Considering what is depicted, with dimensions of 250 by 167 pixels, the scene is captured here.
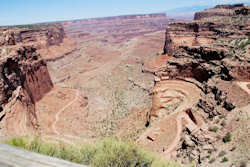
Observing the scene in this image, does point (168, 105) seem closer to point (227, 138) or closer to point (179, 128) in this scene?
point (179, 128)

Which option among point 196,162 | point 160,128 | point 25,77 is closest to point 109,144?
point 196,162

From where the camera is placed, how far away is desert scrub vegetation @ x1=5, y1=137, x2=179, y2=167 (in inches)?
245

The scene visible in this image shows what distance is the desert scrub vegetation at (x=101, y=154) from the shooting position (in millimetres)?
6216

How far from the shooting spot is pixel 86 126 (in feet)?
80.9

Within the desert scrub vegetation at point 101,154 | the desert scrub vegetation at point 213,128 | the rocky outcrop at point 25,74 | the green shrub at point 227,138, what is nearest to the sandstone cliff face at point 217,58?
the desert scrub vegetation at point 213,128

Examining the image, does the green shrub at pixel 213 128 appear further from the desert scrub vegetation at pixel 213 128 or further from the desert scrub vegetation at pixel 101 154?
the desert scrub vegetation at pixel 101 154

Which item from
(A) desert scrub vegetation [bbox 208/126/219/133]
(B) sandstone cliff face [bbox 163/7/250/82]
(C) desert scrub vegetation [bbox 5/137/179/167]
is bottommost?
(A) desert scrub vegetation [bbox 208/126/219/133]

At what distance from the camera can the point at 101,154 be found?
21.7ft

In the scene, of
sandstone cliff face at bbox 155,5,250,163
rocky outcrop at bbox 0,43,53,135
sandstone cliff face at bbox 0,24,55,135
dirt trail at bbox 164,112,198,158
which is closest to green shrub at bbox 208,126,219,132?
sandstone cliff face at bbox 155,5,250,163

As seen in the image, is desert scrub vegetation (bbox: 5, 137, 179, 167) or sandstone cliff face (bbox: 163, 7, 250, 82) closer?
desert scrub vegetation (bbox: 5, 137, 179, 167)

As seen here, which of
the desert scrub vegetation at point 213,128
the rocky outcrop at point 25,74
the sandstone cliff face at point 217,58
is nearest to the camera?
the desert scrub vegetation at point 213,128

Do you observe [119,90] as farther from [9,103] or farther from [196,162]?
[196,162]

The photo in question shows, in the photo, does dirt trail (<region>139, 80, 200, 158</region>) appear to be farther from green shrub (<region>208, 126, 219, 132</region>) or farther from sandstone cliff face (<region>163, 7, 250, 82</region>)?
green shrub (<region>208, 126, 219, 132</region>)

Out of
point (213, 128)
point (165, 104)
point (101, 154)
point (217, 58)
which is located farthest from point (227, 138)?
point (217, 58)
